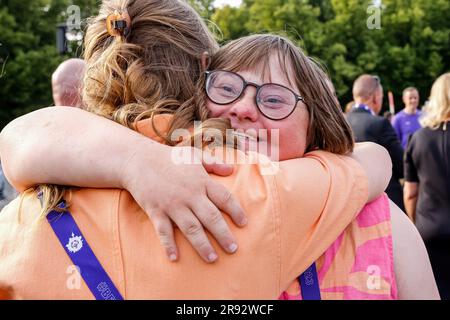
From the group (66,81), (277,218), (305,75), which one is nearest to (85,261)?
(277,218)

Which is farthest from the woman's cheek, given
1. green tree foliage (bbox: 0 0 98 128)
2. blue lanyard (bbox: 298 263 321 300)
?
green tree foliage (bbox: 0 0 98 128)

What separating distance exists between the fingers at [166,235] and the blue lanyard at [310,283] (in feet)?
1.09

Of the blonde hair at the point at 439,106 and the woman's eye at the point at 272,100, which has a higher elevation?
the woman's eye at the point at 272,100

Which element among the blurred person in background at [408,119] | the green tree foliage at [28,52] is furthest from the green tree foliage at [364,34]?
the blurred person in background at [408,119]

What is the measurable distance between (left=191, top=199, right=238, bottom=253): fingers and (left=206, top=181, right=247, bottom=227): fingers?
0.01m

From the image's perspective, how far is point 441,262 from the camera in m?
4.53

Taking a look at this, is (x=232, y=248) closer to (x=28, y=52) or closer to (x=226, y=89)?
(x=226, y=89)

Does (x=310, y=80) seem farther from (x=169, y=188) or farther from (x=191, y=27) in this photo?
(x=169, y=188)

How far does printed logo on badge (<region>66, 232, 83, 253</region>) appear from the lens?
133cm

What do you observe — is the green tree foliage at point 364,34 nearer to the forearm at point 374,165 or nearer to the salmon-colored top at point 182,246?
the forearm at point 374,165

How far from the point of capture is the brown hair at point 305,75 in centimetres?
172
